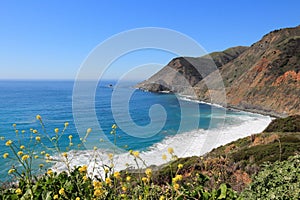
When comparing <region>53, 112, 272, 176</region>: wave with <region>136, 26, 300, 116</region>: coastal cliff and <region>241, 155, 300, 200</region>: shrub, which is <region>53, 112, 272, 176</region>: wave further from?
<region>241, 155, 300, 200</region>: shrub

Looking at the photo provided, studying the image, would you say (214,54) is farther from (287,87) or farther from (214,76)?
(287,87)

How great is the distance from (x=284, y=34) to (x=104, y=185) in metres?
91.6

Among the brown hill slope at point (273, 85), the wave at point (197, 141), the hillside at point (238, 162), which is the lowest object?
the wave at point (197, 141)

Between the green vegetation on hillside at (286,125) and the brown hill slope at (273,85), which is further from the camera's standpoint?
the brown hill slope at (273,85)

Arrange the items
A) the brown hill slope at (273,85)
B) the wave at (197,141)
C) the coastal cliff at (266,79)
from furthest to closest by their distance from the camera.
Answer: the coastal cliff at (266,79), the brown hill slope at (273,85), the wave at (197,141)

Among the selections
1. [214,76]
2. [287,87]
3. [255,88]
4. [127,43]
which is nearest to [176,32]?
[127,43]

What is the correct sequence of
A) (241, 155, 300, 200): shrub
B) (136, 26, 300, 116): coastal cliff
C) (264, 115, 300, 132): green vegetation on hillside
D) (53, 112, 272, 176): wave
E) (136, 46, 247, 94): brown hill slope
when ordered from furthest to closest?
(136, 46, 247, 94): brown hill slope, (136, 26, 300, 116): coastal cliff, (264, 115, 300, 132): green vegetation on hillside, (53, 112, 272, 176): wave, (241, 155, 300, 200): shrub

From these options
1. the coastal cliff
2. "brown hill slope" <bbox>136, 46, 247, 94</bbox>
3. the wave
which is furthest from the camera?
"brown hill slope" <bbox>136, 46, 247, 94</bbox>

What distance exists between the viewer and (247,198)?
128 inches

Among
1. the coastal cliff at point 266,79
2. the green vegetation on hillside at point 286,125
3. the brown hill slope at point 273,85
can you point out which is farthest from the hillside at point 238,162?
the brown hill slope at point 273,85

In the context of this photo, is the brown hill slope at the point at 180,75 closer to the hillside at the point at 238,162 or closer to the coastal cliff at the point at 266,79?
the coastal cliff at the point at 266,79

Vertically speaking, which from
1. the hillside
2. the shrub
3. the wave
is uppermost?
the shrub

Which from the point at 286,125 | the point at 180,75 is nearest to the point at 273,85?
the point at 286,125

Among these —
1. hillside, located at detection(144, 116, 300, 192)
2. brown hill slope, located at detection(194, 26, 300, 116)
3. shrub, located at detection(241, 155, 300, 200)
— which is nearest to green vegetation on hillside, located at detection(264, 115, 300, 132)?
hillside, located at detection(144, 116, 300, 192)
